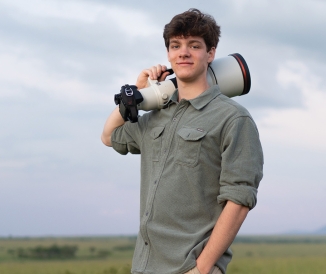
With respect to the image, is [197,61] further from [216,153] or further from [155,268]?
[155,268]

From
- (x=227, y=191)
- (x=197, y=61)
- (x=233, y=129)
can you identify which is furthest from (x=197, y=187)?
(x=197, y=61)

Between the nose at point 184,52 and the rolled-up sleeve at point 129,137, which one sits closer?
the nose at point 184,52

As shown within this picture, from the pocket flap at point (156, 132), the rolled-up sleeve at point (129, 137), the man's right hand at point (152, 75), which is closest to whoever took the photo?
the pocket flap at point (156, 132)

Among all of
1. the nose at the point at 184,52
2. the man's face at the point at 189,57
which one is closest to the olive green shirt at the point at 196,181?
the man's face at the point at 189,57

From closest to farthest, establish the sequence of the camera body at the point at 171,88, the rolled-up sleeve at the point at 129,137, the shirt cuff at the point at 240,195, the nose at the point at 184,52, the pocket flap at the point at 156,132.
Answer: the shirt cuff at the point at 240,195 → the nose at the point at 184,52 → the pocket flap at the point at 156,132 → the camera body at the point at 171,88 → the rolled-up sleeve at the point at 129,137

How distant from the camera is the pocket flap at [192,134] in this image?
324 cm

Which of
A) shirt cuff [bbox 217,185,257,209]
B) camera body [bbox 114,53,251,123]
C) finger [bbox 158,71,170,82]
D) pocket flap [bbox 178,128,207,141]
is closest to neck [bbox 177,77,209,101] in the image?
camera body [bbox 114,53,251,123]

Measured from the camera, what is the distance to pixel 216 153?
3.27m

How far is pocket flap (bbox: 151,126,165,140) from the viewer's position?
346 centimetres

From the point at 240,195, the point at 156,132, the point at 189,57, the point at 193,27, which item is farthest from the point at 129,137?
the point at 240,195

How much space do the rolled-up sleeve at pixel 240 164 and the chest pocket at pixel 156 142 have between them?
1.38 feet

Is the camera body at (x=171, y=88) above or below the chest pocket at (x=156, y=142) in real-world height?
above

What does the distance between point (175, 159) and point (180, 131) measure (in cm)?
18

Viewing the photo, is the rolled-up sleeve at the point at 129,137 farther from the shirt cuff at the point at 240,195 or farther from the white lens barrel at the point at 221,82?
the shirt cuff at the point at 240,195
